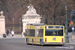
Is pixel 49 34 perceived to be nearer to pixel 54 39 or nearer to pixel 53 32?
pixel 53 32

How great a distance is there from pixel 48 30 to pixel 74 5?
6658cm

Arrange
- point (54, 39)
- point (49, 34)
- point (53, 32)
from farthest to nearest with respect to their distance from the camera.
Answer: point (53, 32)
point (49, 34)
point (54, 39)

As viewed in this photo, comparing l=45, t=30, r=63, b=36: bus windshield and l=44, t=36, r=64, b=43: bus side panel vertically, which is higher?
l=45, t=30, r=63, b=36: bus windshield

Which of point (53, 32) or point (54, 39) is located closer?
point (54, 39)

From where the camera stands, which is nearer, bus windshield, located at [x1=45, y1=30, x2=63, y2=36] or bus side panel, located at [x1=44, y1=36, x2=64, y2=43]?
bus side panel, located at [x1=44, y1=36, x2=64, y2=43]

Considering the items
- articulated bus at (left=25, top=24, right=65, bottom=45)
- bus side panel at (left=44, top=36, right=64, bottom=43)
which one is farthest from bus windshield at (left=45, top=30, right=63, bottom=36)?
bus side panel at (left=44, top=36, right=64, bottom=43)

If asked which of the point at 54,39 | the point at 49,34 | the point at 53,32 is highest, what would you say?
the point at 53,32

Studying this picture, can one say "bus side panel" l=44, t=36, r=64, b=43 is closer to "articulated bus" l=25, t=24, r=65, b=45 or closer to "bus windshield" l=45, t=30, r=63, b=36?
"articulated bus" l=25, t=24, r=65, b=45

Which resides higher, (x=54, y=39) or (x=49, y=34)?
(x=49, y=34)

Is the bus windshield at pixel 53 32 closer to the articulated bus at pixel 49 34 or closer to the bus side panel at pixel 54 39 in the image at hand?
the articulated bus at pixel 49 34

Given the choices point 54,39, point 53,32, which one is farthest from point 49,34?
point 54,39

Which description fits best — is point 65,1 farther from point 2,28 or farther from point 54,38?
point 54,38

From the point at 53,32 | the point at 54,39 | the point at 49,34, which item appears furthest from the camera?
the point at 53,32

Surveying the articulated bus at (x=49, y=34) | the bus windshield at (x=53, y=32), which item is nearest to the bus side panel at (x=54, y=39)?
the articulated bus at (x=49, y=34)
